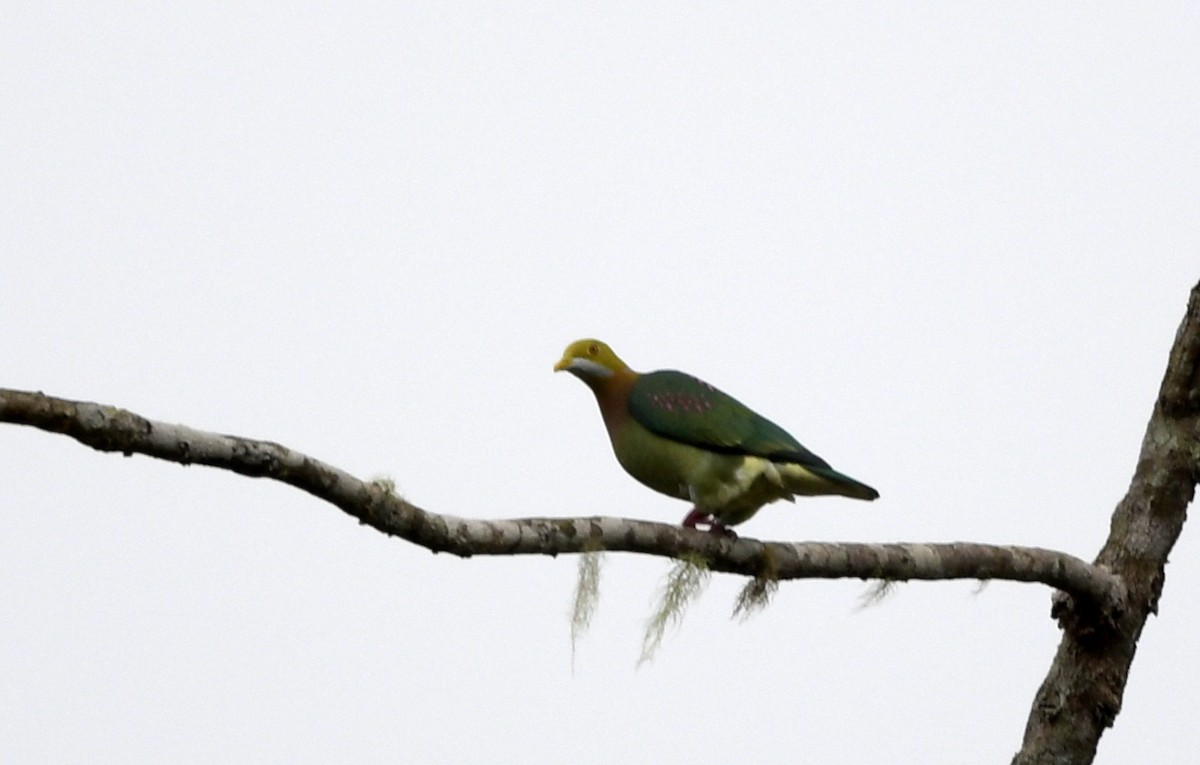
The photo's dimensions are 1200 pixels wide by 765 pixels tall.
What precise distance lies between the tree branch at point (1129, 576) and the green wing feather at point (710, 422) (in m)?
1.06

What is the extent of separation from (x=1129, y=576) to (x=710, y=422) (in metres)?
1.58

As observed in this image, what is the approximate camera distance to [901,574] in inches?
200

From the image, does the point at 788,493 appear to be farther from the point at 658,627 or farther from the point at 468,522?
the point at 468,522

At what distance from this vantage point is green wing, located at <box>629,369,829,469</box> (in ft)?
19.7

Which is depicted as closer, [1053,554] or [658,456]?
[1053,554]

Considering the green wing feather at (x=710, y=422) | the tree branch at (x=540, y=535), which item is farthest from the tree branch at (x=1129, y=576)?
the green wing feather at (x=710, y=422)

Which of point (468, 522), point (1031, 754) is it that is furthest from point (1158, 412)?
point (468, 522)

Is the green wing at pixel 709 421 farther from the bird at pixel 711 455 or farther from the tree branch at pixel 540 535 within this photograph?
the tree branch at pixel 540 535

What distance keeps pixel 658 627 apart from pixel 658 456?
120 cm

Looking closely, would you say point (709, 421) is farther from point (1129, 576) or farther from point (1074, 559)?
point (1129, 576)

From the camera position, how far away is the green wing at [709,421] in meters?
6.01

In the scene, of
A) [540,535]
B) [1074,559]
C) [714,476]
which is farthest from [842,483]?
[540,535]

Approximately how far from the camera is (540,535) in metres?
4.32

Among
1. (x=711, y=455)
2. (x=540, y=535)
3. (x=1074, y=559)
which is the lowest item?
(x=540, y=535)
